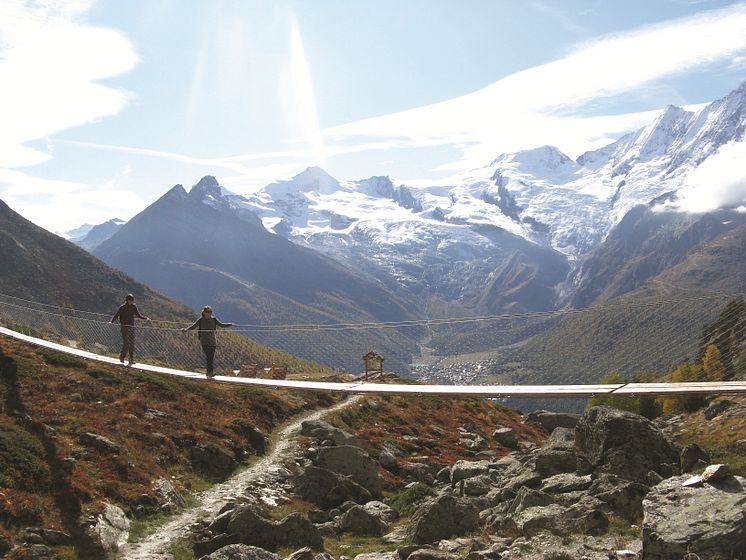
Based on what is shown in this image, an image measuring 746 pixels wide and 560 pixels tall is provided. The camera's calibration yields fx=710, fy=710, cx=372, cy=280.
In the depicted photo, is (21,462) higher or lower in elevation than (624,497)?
higher

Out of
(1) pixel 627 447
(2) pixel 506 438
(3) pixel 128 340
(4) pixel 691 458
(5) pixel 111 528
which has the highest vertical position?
(3) pixel 128 340

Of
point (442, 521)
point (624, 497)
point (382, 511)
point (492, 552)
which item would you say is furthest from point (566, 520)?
point (382, 511)

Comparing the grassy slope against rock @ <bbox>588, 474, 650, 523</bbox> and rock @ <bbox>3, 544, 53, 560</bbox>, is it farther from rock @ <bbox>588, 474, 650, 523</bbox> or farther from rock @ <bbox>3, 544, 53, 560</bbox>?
rock @ <bbox>588, 474, 650, 523</bbox>

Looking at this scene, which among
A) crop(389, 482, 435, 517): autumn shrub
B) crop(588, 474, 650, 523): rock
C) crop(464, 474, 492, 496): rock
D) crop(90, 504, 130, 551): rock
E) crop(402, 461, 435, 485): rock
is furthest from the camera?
crop(402, 461, 435, 485): rock

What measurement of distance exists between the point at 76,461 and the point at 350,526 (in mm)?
7786

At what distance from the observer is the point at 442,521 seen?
59.0ft

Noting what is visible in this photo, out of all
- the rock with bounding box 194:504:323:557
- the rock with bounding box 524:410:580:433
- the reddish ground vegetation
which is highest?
the rock with bounding box 194:504:323:557

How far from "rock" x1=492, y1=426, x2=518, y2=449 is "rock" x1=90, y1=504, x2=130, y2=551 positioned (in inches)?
1187

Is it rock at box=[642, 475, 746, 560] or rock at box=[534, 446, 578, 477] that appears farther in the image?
rock at box=[534, 446, 578, 477]

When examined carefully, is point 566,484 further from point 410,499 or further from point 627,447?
point 410,499

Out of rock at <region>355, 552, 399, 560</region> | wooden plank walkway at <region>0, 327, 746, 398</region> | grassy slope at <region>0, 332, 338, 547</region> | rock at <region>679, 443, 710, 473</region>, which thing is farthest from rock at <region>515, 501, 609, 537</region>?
grassy slope at <region>0, 332, 338, 547</region>

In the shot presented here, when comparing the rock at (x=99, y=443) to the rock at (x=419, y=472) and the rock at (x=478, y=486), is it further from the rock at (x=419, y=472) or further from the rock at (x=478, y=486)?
the rock at (x=419, y=472)

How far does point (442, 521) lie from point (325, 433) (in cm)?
1401

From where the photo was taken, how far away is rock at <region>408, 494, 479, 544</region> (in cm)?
1772
